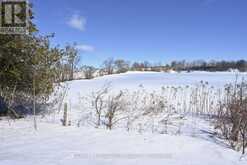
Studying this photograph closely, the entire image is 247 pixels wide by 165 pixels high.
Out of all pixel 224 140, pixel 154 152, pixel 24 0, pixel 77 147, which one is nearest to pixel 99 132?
pixel 77 147

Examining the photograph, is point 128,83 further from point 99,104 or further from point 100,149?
point 100,149

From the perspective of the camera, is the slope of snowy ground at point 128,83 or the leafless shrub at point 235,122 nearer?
the leafless shrub at point 235,122

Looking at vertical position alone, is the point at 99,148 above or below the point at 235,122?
below

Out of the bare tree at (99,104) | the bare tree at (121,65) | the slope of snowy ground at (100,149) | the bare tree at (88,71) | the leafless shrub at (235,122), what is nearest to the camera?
the slope of snowy ground at (100,149)

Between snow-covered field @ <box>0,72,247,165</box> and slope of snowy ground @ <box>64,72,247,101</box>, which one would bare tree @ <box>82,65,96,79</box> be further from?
snow-covered field @ <box>0,72,247,165</box>

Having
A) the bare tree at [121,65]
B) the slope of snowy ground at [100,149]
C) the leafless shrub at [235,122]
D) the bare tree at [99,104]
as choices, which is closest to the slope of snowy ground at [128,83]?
the bare tree at [99,104]

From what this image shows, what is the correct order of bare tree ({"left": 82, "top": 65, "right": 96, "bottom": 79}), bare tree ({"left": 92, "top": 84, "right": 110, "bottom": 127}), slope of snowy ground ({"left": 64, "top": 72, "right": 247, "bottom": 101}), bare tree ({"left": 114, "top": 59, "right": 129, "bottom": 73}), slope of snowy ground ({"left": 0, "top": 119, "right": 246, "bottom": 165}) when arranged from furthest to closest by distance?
1. bare tree ({"left": 114, "top": 59, "right": 129, "bottom": 73})
2. bare tree ({"left": 82, "top": 65, "right": 96, "bottom": 79})
3. slope of snowy ground ({"left": 64, "top": 72, "right": 247, "bottom": 101})
4. bare tree ({"left": 92, "top": 84, "right": 110, "bottom": 127})
5. slope of snowy ground ({"left": 0, "top": 119, "right": 246, "bottom": 165})

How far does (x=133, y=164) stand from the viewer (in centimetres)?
388

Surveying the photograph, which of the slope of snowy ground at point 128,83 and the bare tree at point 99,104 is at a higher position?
the slope of snowy ground at point 128,83

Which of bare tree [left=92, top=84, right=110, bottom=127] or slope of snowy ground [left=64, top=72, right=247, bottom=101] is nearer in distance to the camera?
bare tree [left=92, top=84, right=110, bottom=127]

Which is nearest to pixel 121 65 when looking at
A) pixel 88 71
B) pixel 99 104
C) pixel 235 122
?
pixel 88 71

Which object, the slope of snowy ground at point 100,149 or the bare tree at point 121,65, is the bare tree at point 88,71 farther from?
the slope of snowy ground at point 100,149

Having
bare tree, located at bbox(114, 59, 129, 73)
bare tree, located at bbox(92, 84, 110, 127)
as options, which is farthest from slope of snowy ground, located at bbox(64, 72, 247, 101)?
bare tree, located at bbox(114, 59, 129, 73)

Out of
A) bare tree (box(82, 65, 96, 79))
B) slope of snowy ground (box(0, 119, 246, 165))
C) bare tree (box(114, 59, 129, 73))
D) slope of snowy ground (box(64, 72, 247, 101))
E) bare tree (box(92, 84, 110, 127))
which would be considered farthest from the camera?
bare tree (box(114, 59, 129, 73))
